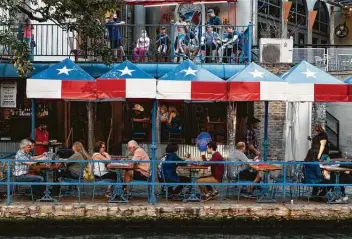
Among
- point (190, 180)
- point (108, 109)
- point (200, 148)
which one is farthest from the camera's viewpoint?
point (108, 109)

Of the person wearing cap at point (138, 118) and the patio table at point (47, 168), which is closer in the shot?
the patio table at point (47, 168)

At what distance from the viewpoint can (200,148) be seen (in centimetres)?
1811

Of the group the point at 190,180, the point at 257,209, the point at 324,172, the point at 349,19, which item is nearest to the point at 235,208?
the point at 257,209

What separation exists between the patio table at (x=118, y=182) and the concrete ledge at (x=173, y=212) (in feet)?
1.14

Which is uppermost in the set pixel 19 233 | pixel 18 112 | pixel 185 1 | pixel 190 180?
pixel 185 1

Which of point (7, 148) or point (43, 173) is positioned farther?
point (7, 148)

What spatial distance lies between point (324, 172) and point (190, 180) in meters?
3.20

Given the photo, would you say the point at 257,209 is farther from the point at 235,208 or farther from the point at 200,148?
the point at 200,148

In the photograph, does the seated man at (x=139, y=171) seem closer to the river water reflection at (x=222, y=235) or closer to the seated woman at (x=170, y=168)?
the seated woman at (x=170, y=168)

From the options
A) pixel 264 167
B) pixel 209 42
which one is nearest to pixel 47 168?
pixel 264 167

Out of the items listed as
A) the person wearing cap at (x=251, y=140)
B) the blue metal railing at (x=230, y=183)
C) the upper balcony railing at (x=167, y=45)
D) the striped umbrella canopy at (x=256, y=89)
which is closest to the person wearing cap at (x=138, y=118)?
the upper balcony railing at (x=167, y=45)

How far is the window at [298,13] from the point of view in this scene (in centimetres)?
2708

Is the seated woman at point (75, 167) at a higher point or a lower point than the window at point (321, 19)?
lower

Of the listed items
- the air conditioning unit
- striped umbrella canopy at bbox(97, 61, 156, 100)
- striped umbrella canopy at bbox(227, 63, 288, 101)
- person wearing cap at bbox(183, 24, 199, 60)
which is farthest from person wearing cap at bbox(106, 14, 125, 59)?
striped umbrella canopy at bbox(227, 63, 288, 101)
